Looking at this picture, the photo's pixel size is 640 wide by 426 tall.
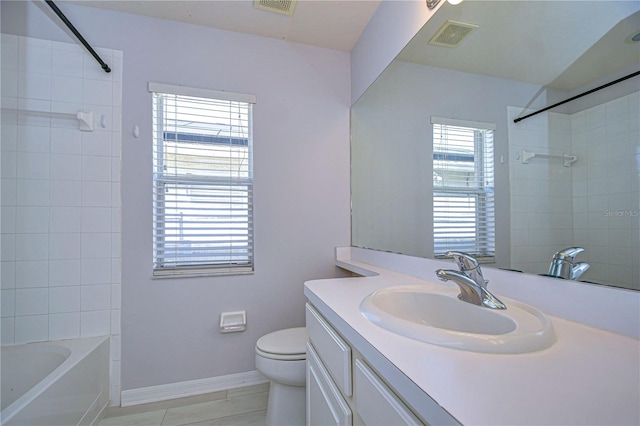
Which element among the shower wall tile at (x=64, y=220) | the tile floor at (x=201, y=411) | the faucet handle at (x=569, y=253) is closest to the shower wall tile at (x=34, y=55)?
the shower wall tile at (x=64, y=220)

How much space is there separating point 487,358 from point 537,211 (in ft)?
1.75

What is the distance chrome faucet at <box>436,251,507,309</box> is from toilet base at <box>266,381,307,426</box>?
1.01m

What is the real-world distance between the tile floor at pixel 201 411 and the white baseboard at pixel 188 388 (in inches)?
1.1

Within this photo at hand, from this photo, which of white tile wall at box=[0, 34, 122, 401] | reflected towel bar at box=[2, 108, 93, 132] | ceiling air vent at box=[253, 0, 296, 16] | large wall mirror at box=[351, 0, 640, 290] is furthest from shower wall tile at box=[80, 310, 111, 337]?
ceiling air vent at box=[253, 0, 296, 16]

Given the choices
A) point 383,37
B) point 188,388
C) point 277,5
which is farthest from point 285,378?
point 277,5

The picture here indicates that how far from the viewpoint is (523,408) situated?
38cm

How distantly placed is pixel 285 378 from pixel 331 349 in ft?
2.09

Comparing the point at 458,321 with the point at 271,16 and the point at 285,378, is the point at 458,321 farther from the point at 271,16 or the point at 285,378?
the point at 271,16

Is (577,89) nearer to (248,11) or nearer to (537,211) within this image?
(537,211)

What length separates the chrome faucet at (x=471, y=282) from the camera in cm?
82

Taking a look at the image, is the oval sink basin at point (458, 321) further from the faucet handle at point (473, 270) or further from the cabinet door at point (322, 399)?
the cabinet door at point (322, 399)

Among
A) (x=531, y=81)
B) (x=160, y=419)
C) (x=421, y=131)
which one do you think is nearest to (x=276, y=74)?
(x=421, y=131)

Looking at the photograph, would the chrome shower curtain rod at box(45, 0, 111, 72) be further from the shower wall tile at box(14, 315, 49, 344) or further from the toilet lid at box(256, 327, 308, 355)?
the toilet lid at box(256, 327, 308, 355)

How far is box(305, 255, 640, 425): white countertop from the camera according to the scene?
1.22ft
